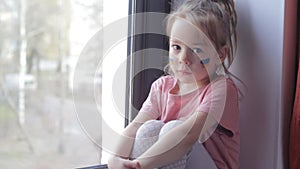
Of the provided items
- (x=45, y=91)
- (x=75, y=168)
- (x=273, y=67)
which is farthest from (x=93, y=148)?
(x=273, y=67)

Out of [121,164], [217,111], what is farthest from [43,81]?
[217,111]

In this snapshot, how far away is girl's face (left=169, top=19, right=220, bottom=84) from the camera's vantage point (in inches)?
29.9

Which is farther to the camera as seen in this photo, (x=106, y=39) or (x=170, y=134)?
(x=106, y=39)

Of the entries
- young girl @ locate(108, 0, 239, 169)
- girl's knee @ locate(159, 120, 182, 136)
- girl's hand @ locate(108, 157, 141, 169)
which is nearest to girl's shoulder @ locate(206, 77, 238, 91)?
young girl @ locate(108, 0, 239, 169)

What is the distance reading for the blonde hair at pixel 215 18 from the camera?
30.1 inches

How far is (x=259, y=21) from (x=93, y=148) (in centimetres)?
48

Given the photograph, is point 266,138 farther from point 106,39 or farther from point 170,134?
point 106,39

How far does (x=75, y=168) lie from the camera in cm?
85

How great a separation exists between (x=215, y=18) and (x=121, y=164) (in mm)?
355

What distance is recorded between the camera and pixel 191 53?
76 cm

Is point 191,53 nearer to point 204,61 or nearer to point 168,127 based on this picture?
point 204,61

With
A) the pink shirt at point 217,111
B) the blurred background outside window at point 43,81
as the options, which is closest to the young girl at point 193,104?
the pink shirt at point 217,111

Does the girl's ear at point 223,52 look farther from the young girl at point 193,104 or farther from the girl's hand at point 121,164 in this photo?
the girl's hand at point 121,164

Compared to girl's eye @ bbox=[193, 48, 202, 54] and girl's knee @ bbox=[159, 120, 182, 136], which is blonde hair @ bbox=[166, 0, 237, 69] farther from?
girl's knee @ bbox=[159, 120, 182, 136]
